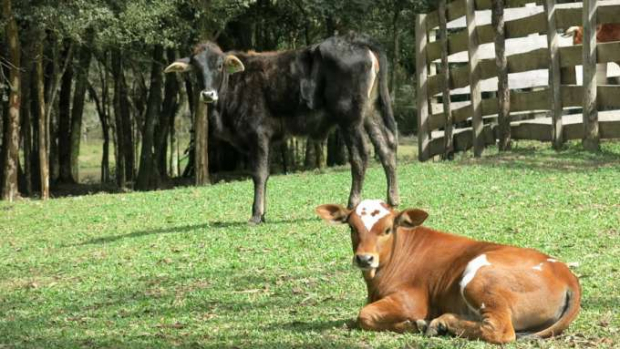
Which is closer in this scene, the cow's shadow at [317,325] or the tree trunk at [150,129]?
the cow's shadow at [317,325]

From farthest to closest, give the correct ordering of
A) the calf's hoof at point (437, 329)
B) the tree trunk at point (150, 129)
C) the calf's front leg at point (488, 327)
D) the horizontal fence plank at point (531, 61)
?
the tree trunk at point (150, 129)
the horizontal fence plank at point (531, 61)
the calf's hoof at point (437, 329)
the calf's front leg at point (488, 327)

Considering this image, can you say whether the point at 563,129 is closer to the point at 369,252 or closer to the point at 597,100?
the point at 597,100

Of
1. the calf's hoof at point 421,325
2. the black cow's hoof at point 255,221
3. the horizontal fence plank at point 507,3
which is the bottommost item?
the calf's hoof at point 421,325

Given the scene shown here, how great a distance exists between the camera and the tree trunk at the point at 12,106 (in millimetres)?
22438

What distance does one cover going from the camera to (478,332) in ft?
21.9

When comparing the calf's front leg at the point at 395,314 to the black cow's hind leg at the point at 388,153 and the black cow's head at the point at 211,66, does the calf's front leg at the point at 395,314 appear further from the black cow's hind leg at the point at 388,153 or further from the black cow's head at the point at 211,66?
the black cow's head at the point at 211,66

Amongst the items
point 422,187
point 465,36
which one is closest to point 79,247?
point 422,187

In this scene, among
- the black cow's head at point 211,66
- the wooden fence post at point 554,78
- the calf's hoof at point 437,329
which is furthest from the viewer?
the wooden fence post at point 554,78

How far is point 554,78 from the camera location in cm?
1730

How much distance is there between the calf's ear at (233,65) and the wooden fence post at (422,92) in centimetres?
797

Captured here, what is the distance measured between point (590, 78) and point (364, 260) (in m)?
10.8

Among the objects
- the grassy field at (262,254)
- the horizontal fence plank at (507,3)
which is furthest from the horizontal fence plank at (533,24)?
the grassy field at (262,254)

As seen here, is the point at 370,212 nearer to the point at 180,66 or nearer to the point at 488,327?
the point at 488,327

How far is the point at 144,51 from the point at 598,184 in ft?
61.6
